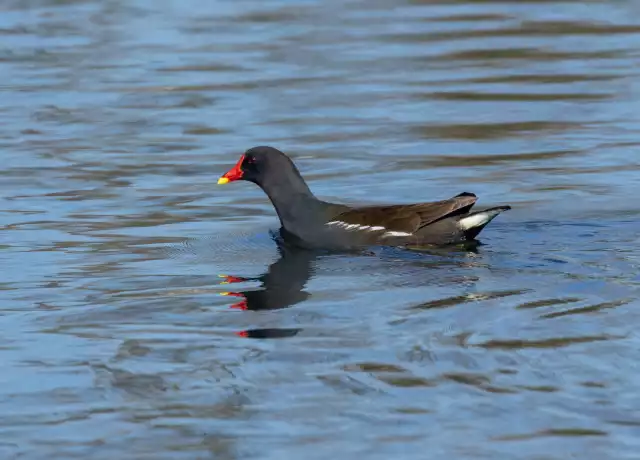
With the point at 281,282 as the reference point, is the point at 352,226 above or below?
above

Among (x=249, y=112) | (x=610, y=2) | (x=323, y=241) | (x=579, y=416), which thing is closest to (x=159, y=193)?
(x=323, y=241)

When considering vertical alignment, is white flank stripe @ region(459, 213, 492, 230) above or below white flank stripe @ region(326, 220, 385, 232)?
above

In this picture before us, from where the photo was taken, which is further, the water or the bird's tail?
the bird's tail

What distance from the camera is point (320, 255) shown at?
31.3 ft

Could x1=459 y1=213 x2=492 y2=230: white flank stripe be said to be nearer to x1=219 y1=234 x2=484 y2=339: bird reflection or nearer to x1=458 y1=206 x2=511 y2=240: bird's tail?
x1=458 y1=206 x2=511 y2=240: bird's tail

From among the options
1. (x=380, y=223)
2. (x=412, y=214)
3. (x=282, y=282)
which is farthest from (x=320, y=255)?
(x=282, y=282)

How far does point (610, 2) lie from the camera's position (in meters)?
20.8

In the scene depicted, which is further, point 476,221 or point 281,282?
point 476,221

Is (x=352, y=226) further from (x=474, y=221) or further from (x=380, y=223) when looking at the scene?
(x=474, y=221)

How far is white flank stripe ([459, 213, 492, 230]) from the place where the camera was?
930cm

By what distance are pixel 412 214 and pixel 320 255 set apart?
0.65 m

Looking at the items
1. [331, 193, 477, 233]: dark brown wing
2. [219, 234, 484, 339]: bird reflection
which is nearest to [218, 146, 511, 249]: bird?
[331, 193, 477, 233]: dark brown wing

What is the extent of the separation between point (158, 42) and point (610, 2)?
660 centimetres

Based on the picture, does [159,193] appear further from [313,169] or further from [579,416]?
[579,416]
